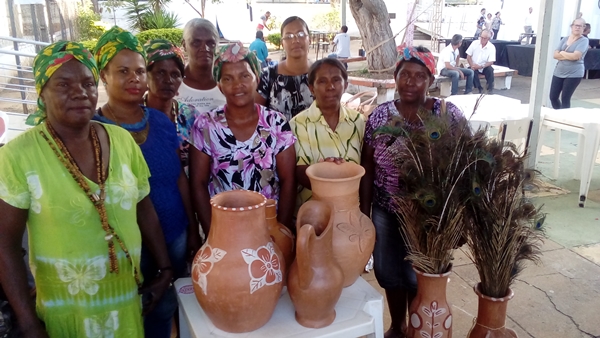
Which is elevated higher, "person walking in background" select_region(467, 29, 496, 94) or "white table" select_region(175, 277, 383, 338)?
"person walking in background" select_region(467, 29, 496, 94)

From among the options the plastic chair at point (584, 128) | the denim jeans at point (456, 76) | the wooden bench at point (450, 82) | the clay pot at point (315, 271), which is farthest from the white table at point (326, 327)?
the wooden bench at point (450, 82)

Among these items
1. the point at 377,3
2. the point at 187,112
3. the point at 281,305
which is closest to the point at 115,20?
the point at 377,3

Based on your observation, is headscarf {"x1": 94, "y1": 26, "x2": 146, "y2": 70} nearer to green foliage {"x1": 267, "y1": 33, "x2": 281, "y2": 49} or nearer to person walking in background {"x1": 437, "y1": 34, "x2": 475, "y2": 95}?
person walking in background {"x1": 437, "y1": 34, "x2": 475, "y2": 95}

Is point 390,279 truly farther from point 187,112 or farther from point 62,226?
point 62,226

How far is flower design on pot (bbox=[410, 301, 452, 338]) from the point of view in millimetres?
2006

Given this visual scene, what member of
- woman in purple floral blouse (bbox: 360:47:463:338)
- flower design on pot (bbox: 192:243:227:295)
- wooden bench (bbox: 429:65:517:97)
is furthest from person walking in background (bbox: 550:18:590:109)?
flower design on pot (bbox: 192:243:227:295)

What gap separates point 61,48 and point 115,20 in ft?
56.5

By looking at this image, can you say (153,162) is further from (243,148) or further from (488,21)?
(488,21)

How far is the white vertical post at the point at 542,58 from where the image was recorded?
15.9 ft

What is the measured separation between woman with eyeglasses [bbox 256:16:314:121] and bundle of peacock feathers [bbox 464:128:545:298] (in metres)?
1.40

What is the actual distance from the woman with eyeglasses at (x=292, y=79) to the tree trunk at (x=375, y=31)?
5.48 m

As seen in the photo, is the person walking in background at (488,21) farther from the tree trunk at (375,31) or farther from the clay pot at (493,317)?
the clay pot at (493,317)

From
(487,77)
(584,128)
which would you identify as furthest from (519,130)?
(487,77)

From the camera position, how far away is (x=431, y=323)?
201 centimetres
